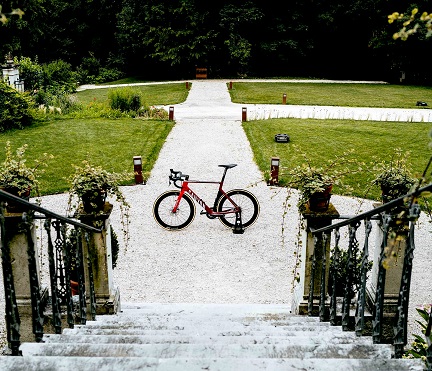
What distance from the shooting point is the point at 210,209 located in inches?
358

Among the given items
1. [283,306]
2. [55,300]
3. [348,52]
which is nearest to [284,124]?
[283,306]

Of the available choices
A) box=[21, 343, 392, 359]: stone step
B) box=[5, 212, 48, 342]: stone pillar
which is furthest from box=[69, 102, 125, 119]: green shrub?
box=[21, 343, 392, 359]: stone step

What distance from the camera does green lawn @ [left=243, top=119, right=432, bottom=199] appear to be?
13.6m

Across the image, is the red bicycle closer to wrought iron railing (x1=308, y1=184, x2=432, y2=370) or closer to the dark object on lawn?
wrought iron railing (x1=308, y1=184, x2=432, y2=370)

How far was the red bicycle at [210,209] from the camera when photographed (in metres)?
9.01

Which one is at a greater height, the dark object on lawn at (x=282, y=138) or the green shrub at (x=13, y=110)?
the green shrub at (x=13, y=110)

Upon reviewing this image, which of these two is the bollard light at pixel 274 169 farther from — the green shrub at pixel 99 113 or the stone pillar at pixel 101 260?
the green shrub at pixel 99 113

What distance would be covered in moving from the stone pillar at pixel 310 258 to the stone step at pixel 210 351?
1.85 meters

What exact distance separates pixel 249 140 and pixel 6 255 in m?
13.4

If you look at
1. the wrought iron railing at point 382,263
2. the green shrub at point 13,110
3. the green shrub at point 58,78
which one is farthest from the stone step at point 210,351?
the green shrub at point 58,78

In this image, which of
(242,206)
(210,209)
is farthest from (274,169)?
(210,209)

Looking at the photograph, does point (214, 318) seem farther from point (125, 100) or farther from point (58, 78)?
point (58, 78)

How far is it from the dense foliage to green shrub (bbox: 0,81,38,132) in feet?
57.7

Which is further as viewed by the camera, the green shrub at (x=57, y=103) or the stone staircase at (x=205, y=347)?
the green shrub at (x=57, y=103)
